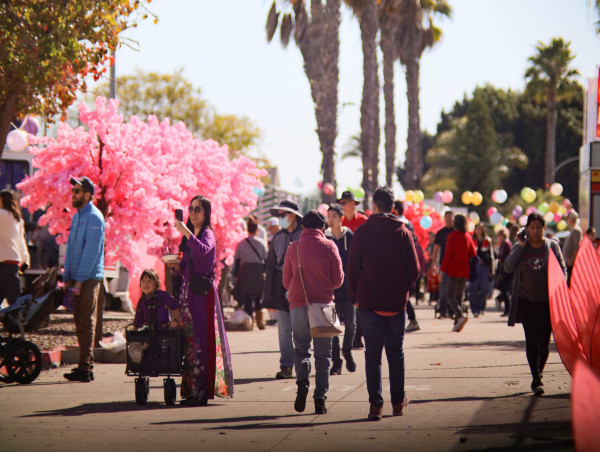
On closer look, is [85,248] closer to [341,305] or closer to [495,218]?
[341,305]

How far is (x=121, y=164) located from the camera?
52.9 ft

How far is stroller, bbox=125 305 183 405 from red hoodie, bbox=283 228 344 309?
109 cm

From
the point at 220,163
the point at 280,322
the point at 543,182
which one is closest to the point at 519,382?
the point at 280,322

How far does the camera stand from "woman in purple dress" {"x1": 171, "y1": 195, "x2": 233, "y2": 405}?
9.32m

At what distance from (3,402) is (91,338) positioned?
1.63m

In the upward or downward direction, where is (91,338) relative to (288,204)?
downward

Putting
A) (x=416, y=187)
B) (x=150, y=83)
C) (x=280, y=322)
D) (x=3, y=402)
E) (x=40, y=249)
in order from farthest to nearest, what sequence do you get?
(x=150, y=83), (x=416, y=187), (x=40, y=249), (x=280, y=322), (x=3, y=402)

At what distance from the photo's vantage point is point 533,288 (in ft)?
33.2

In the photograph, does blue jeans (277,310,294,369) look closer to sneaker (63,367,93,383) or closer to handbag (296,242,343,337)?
sneaker (63,367,93,383)

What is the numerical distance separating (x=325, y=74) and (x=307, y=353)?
2198cm

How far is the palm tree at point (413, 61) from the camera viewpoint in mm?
45250

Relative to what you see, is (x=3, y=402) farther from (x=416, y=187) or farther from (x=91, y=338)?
(x=416, y=187)

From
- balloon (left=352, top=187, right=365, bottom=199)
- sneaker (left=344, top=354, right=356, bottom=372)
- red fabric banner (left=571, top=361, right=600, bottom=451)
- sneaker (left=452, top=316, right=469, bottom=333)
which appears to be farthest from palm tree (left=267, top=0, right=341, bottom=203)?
Answer: red fabric banner (left=571, top=361, right=600, bottom=451)

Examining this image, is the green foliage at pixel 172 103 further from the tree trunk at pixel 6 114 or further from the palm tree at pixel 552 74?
the tree trunk at pixel 6 114
